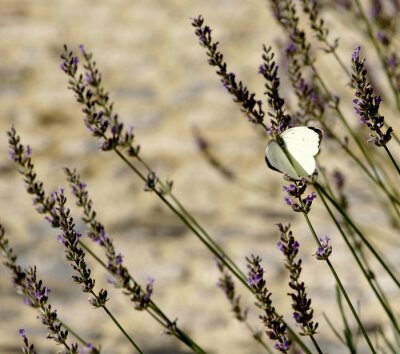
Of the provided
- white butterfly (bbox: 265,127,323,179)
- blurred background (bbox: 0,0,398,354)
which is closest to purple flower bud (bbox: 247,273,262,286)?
white butterfly (bbox: 265,127,323,179)

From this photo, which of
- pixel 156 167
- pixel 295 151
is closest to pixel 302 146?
pixel 295 151

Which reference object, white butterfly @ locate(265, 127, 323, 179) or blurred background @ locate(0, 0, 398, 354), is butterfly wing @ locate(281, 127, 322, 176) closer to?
white butterfly @ locate(265, 127, 323, 179)

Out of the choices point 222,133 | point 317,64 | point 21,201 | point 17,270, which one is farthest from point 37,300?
point 317,64

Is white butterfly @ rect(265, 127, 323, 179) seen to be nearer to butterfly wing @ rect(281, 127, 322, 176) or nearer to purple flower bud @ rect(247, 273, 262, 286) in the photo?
butterfly wing @ rect(281, 127, 322, 176)

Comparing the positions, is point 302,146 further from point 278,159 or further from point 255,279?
point 255,279

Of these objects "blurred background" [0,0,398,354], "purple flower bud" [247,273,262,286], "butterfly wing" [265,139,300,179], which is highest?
"blurred background" [0,0,398,354]

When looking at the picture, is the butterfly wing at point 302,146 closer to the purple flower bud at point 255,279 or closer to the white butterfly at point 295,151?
the white butterfly at point 295,151

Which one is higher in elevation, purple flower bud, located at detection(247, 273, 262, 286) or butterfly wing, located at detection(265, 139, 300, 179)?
butterfly wing, located at detection(265, 139, 300, 179)

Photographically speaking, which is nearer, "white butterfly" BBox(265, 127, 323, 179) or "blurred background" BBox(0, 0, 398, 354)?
"white butterfly" BBox(265, 127, 323, 179)

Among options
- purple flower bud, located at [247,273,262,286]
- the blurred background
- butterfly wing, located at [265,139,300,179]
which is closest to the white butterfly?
butterfly wing, located at [265,139,300,179]
